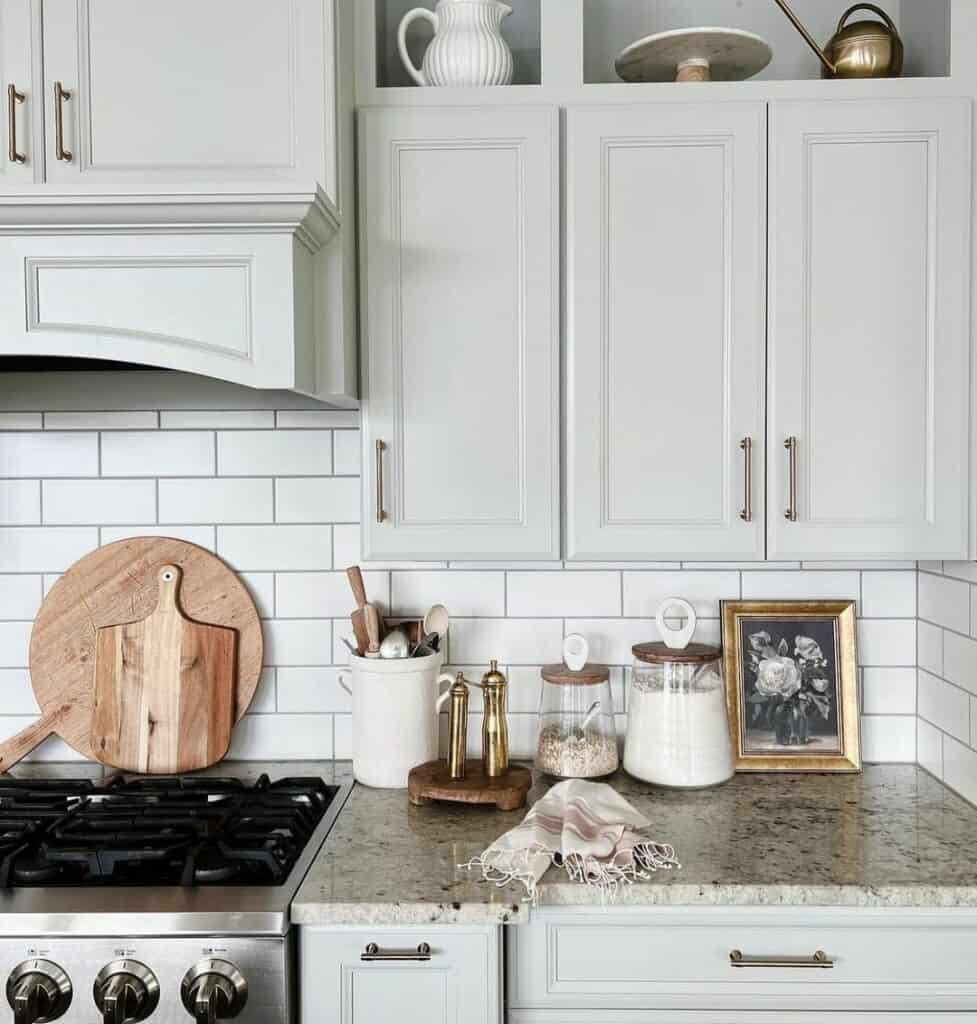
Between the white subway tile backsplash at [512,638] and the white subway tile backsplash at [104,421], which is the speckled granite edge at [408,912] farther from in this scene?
the white subway tile backsplash at [104,421]

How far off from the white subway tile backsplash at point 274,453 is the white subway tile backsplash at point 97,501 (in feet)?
0.57

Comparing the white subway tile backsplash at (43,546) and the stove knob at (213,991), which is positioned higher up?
the white subway tile backsplash at (43,546)

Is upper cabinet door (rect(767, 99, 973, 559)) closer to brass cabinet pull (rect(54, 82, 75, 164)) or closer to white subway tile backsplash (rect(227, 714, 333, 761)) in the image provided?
white subway tile backsplash (rect(227, 714, 333, 761))

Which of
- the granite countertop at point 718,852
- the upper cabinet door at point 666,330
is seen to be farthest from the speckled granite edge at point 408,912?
the upper cabinet door at point 666,330

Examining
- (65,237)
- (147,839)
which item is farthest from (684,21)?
(147,839)

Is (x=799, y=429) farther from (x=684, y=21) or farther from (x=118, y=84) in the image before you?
(x=118, y=84)

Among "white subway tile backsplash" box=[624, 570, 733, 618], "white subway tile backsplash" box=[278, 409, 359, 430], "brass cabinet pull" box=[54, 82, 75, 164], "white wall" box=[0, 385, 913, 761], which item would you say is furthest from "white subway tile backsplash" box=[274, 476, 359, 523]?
"brass cabinet pull" box=[54, 82, 75, 164]

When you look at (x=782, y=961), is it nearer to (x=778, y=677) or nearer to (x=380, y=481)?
(x=778, y=677)

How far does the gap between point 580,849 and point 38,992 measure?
803 mm

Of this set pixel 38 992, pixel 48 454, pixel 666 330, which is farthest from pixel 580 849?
pixel 48 454

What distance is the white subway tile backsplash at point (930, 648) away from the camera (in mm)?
2062

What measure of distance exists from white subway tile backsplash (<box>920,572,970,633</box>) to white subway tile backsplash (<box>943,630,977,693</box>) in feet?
0.07

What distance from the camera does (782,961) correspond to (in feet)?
5.15

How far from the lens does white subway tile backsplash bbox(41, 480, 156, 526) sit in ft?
7.26
